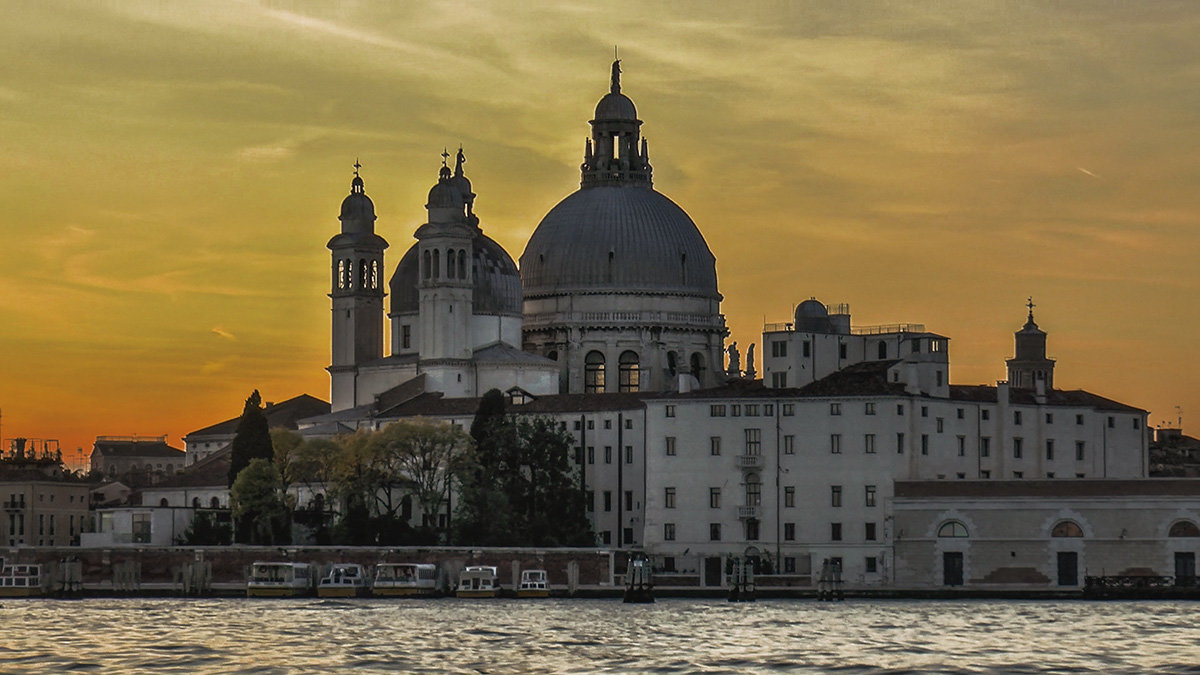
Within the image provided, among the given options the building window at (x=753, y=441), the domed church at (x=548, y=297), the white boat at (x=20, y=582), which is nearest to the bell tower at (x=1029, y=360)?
the domed church at (x=548, y=297)

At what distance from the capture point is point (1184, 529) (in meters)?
118

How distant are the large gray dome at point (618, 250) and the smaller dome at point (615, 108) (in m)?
4.58

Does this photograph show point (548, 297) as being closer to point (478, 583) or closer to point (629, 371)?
point (629, 371)

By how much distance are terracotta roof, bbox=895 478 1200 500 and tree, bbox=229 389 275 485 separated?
96.3 ft

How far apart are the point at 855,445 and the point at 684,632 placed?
31.2m

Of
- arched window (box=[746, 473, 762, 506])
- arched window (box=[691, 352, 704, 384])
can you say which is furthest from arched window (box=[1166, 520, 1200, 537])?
arched window (box=[691, 352, 704, 384])

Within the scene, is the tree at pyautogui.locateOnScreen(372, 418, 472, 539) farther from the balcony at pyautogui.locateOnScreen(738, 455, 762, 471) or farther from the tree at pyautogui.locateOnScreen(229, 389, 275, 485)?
the balcony at pyautogui.locateOnScreen(738, 455, 762, 471)

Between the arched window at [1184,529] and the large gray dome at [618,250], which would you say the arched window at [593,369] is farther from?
the arched window at [1184,529]

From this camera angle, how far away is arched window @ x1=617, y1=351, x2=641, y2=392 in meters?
154

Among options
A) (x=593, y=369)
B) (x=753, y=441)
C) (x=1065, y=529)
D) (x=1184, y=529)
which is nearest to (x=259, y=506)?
(x=753, y=441)

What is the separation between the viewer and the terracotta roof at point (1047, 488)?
4670 inches

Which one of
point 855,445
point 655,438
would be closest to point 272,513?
point 655,438

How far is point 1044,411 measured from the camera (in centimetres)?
13200

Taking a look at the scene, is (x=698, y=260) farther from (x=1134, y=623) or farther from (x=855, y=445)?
(x=1134, y=623)
